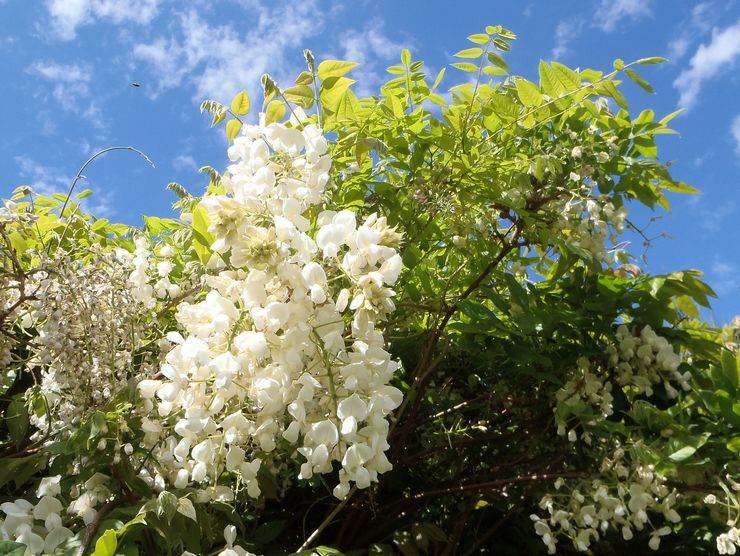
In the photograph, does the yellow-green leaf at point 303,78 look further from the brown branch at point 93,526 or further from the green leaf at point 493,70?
the brown branch at point 93,526

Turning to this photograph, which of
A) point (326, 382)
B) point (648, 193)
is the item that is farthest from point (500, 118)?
point (326, 382)

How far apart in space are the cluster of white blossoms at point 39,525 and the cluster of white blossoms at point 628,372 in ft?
4.26

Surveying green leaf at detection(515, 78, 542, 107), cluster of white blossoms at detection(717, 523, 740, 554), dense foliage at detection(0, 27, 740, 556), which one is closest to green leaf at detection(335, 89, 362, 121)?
dense foliage at detection(0, 27, 740, 556)

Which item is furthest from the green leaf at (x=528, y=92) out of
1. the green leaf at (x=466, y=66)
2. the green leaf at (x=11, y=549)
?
the green leaf at (x=11, y=549)

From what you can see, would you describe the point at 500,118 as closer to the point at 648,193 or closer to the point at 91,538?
the point at 648,193

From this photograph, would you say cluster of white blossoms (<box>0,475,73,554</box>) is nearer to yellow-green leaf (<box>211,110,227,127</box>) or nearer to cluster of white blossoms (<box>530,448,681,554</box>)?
yellow-green leaf (<box>211,110,227,127</box>)

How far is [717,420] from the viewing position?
1891mm

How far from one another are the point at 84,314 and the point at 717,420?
1570 mm

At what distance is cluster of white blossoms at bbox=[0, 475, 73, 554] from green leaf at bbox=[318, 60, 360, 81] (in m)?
0.93

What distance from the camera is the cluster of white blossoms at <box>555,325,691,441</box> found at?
6.75ft

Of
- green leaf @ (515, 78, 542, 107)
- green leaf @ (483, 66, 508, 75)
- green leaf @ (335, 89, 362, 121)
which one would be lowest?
green leaf @ (335, 89, 362, 121)

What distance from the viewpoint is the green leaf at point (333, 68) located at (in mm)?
1446

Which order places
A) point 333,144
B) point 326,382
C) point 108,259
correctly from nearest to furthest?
point 326,382 → point 108,259 → point 333,144

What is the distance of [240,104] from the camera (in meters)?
1.43
